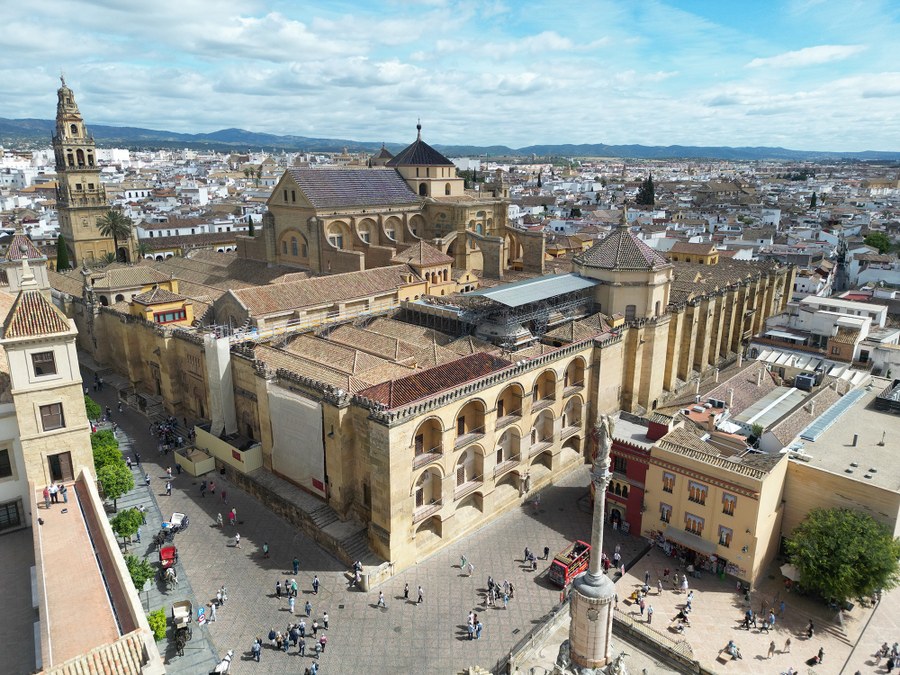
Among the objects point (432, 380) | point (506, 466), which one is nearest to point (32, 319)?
point (432, 380)

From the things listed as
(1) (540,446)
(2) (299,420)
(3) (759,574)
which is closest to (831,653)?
(3) (759,574)

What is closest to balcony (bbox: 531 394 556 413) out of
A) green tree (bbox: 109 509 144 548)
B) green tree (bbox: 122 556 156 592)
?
green tree (bbox: 122 556 156 592)

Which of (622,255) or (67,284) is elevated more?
(622,255)

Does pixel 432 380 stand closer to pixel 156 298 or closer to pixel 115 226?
pixel 156 298

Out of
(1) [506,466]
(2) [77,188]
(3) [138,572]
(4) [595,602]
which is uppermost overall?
(2) [77,188]

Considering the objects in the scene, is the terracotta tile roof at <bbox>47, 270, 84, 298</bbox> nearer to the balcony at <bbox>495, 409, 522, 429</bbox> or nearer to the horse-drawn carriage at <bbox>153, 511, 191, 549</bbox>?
the horse-drawn carriage at <bbox>153, 511, 191, 549</bbox>

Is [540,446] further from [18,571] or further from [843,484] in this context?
[18,571]

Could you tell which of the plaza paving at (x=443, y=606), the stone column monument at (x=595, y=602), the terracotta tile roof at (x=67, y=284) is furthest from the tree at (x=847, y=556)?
the terracotta tile roof at (x=67, y=284)
